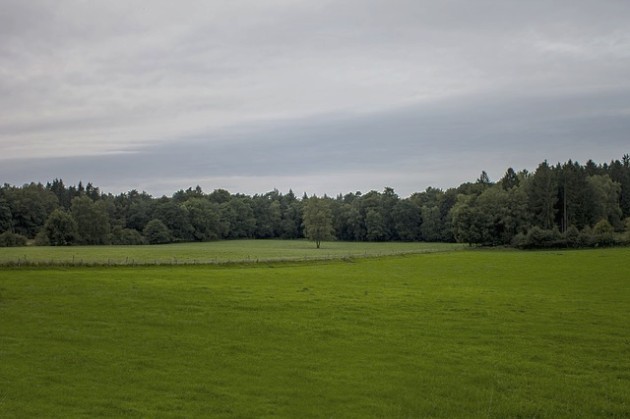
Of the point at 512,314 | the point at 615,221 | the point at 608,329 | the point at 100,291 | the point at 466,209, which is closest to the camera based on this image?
the point at 608,329

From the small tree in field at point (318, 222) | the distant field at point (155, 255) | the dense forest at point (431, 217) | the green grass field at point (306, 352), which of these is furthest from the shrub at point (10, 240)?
the green grass field at point (306, 352)

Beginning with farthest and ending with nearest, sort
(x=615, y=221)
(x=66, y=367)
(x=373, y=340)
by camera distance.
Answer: (x=615, y=221) < (x=373, y=340) < (x=66, y=367)

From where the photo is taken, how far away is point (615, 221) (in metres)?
151

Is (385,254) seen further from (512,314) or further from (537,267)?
(512,314)

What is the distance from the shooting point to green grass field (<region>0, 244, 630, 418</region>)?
15953mm

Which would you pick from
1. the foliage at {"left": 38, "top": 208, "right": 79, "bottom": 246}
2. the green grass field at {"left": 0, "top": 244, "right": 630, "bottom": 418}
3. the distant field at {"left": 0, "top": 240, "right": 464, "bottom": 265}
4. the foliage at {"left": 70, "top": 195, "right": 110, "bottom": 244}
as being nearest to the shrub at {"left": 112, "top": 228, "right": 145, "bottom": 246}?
the foliage at {"left": 70, "top": 195, "right": 110, "bottom": 244}

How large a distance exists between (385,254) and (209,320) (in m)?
73.5

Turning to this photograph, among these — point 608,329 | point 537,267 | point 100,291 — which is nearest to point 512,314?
point 608,329

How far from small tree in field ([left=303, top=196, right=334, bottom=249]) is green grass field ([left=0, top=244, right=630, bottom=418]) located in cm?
11138

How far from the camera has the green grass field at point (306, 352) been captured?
1595 cm

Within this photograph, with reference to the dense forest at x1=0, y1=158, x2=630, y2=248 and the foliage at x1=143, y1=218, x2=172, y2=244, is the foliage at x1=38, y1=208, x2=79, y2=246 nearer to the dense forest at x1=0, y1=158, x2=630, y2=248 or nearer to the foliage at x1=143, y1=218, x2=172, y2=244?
the dense forest at x1=0, y1=158, x2=630, y2=248

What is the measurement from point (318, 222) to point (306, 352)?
430 feet

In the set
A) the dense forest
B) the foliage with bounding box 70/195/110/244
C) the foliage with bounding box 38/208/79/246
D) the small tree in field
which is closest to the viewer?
the dense forest

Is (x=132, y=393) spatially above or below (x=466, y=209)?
below
